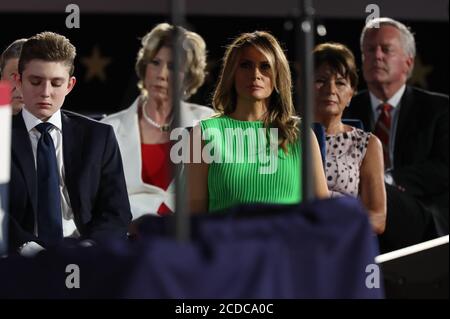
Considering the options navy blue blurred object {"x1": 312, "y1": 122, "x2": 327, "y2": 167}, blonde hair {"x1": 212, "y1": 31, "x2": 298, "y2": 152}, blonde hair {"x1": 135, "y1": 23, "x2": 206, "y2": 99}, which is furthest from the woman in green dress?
blonde hair {"x1": 135, "y1": 23, "x2": 206, "y2": 99}

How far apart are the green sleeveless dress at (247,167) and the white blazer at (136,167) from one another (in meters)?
0.67

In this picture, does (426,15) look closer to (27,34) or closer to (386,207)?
(386,207)

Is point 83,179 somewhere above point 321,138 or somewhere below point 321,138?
below

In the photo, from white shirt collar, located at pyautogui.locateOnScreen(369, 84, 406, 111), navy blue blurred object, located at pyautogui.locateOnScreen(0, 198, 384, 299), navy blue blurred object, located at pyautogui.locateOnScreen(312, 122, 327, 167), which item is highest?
white shirt collar, located at pyautogui.locateOnScreen(369, 84, 406, 111)

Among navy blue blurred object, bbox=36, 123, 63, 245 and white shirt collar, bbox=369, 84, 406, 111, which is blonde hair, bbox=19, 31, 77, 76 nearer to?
navy blue blurred object, bbox=36, 123, 63, 245

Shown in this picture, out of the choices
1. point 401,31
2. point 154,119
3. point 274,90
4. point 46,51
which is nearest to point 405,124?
point 401,31

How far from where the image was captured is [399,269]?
10.6ft

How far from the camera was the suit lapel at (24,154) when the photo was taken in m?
3.81

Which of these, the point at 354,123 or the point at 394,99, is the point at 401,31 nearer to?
the point at 394,99

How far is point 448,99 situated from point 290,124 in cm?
162

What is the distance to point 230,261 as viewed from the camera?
5.83ft

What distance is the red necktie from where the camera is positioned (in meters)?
4.71

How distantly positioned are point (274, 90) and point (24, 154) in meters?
0.96
